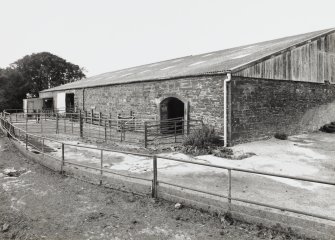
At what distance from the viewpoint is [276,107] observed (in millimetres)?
13617

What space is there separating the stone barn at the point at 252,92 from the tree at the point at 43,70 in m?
34.6

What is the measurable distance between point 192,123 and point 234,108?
6.96 ft

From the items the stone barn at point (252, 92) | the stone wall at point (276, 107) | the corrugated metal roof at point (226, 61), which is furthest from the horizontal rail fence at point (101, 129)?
the stone wall at point (276, 107)

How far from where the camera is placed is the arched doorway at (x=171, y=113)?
47.3 feet

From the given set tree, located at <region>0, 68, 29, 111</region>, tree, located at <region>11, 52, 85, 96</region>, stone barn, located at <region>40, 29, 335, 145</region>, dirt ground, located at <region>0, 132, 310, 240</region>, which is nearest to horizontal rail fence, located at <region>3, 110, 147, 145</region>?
stone barn, located at <region>40, 29, 335, 145</region>

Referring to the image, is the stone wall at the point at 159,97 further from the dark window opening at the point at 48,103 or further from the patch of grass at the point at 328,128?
the dark window opening at the point at 48,103

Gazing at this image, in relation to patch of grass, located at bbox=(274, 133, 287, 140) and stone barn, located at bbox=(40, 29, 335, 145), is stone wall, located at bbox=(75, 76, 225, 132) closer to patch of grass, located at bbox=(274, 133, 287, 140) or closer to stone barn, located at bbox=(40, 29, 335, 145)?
stone barn, located at bbox=(40, 29, 335, 145)

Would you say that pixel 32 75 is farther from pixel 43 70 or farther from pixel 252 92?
pixel 252 92

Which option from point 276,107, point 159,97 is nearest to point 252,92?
point 276,107

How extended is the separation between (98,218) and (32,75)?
49.5 m

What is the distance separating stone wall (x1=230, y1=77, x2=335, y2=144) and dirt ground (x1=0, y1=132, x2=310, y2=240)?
6.72 metres

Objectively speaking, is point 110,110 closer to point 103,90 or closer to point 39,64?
point 103,90

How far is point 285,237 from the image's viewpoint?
430cm

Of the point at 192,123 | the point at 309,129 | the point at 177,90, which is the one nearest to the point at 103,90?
the point at 177,90
